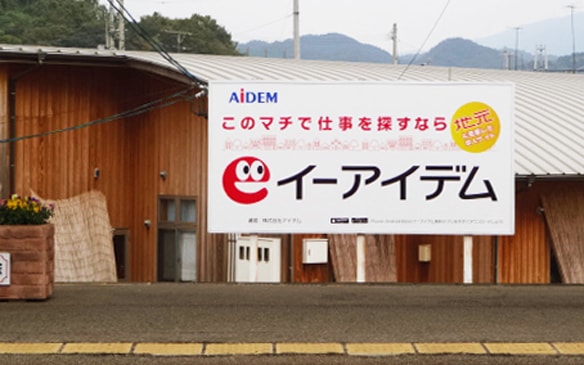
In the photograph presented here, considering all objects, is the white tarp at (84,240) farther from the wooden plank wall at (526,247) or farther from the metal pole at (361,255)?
the metal pole at (361,255)

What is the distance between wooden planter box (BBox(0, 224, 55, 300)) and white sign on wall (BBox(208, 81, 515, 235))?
2039 millimetres

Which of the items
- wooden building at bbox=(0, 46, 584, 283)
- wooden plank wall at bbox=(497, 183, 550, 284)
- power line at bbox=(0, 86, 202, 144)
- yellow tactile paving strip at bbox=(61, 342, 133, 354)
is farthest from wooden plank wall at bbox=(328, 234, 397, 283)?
yellow tactile paving strip at bbox=(61, 342, 133, 354)

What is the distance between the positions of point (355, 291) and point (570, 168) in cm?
804

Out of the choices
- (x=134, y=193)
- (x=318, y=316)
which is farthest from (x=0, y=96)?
(x=318, y=316)

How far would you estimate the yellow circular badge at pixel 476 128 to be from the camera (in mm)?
10961

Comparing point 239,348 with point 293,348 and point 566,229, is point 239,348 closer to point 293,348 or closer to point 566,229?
point 293,348

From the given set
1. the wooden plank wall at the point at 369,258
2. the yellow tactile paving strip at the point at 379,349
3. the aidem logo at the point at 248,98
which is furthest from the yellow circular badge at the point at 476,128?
the wooden plank wall at the point at 369,258

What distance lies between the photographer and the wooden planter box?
9.88 metres

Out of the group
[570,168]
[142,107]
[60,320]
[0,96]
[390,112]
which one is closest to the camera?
[60,320]

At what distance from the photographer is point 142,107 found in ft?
72.3

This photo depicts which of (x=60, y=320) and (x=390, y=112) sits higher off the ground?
(x=390, y=112)

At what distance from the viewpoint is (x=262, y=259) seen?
62.0 ft

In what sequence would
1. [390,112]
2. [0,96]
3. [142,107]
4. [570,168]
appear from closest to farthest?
1. [390,112]
2. [570,168]
3. [0,96]
4. [142,107]

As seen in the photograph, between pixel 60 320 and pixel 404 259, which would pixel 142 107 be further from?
pixel 60 320
